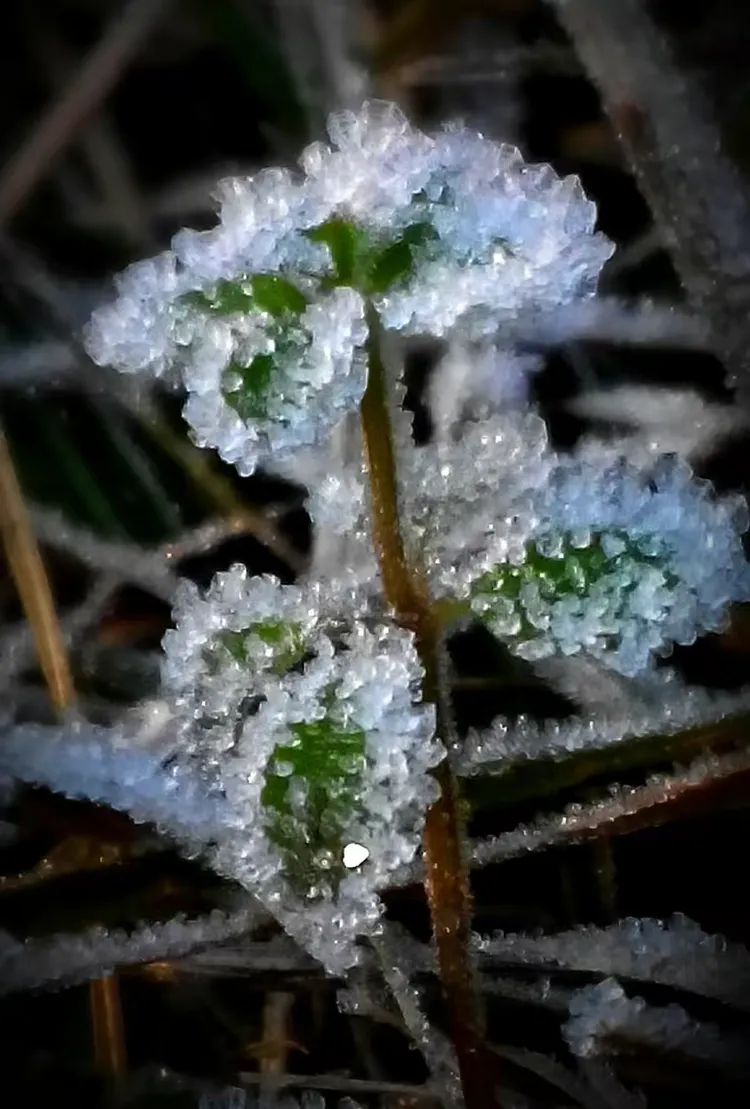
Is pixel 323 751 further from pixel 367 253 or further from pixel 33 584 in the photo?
pixel 33 584

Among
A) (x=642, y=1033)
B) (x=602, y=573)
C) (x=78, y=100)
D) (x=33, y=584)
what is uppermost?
(x=78, y=100)

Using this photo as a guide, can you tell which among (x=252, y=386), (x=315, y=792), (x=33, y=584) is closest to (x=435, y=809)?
(x=315, y=792)

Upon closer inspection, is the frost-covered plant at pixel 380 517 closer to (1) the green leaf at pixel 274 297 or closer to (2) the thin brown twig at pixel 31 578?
(1) the green leaf at pixel 274 297

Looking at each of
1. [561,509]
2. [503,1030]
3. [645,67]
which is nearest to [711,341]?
[645,67]

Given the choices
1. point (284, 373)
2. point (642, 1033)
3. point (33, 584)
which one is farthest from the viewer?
point (33, 584)

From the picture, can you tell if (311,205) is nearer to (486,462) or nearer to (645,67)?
(486,462)

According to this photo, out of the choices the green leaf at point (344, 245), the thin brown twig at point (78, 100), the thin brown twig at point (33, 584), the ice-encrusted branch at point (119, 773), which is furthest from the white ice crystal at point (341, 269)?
the thin brown twig at point (78, 100)

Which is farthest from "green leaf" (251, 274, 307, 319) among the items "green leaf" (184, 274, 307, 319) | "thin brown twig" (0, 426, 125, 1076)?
"thin brown twig" (0, 426, 125, 1076)

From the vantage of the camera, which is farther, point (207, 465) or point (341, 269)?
point (207, 465)
